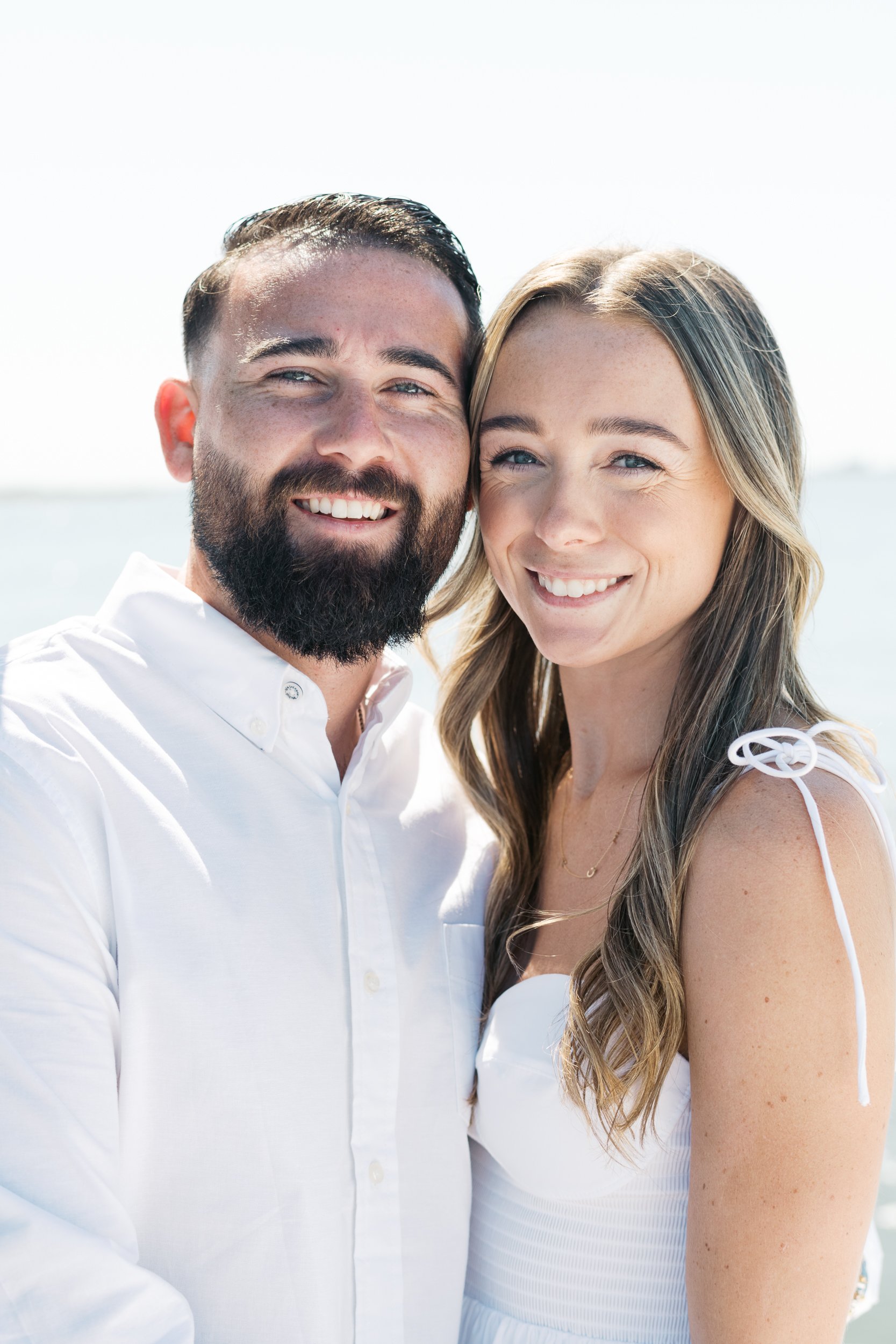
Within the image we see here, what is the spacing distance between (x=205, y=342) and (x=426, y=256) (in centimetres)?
51

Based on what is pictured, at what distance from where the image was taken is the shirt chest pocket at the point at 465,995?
7.11 feet

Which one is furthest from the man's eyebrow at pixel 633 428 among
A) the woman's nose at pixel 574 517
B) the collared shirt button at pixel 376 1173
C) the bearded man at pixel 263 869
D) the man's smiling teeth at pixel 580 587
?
the collared shirt button at pixel 376 1173

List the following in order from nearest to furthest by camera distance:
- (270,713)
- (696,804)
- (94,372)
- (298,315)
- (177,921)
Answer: (177,921), (696,804), (270,713), (298,315), (94,372)

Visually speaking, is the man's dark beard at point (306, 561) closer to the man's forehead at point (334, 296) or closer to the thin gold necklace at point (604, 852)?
the man's forehead at point (334, 296)

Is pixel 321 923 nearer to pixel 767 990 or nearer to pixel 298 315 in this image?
pixel 767 990

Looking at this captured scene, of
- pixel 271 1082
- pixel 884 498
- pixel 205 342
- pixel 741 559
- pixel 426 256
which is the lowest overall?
pixel 884 498

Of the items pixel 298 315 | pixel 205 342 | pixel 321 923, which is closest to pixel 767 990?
pixel 321 923

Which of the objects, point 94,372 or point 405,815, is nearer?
point 405,815

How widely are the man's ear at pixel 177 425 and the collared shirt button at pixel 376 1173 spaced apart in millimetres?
1463

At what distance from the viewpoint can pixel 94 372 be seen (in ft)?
78.7

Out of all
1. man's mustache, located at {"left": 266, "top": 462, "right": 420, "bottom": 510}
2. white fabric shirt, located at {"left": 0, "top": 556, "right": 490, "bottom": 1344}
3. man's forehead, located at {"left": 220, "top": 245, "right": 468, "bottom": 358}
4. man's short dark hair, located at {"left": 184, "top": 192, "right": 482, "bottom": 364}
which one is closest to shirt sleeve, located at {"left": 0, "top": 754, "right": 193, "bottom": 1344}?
white fabric shirt, located at {"left": 0, "top": 556, "right": 490, "bottom": 1344}

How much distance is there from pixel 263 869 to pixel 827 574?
16495 mm

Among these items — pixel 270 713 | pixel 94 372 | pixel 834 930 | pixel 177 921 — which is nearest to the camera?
pixel 834 930

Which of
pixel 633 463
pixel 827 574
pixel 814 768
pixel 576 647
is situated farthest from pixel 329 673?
pixel 827 574
